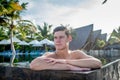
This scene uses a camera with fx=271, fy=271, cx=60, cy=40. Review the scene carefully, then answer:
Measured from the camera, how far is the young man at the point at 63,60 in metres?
2.04

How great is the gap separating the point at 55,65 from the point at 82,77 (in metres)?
0.41

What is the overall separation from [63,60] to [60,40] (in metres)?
0.26

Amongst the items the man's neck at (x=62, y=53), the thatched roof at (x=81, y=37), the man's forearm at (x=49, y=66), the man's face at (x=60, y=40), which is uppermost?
the thatched roof at (x=81, y=37)

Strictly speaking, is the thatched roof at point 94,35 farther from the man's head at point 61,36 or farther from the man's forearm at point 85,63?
the man's forearm at point 85,63

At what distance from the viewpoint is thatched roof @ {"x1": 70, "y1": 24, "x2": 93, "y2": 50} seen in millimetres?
46906

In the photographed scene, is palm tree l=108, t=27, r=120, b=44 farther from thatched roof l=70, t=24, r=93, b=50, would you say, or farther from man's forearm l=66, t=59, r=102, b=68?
man's forearm l=66, t=59, r=102, b=68

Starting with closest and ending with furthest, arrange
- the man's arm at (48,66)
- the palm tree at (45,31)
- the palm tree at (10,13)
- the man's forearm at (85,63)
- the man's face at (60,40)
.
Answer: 1. the man's arm at (48,66)
2. the man's forearm at (85,63)
3. the man's face at (60,40)
4. the palm tree at (10,13)
5. the palm tree at (45,31)

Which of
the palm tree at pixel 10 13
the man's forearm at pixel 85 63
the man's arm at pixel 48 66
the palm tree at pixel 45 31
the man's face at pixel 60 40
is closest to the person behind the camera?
the man's arm at pixel 48 66

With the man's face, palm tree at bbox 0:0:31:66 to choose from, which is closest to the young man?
the man's face

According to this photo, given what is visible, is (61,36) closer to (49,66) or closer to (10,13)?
(49,66)

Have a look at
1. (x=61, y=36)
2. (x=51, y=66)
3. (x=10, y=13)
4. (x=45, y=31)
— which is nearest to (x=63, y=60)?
(x=51, y=66)

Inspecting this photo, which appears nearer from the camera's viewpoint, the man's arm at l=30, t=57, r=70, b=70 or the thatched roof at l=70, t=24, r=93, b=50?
the man's arm at l=30, t=57, r=70, b=70

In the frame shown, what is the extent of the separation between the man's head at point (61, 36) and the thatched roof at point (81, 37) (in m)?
44.0

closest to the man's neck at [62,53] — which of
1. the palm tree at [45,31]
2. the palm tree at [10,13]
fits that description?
the palm tree at [10,13]
